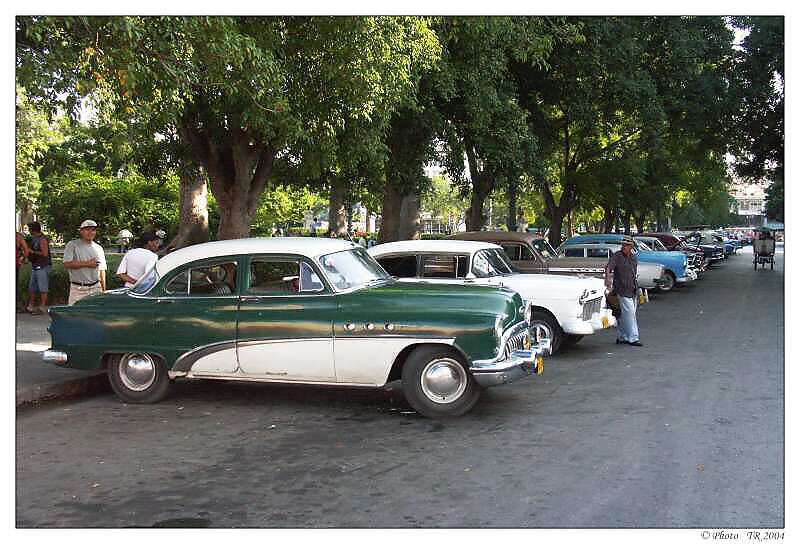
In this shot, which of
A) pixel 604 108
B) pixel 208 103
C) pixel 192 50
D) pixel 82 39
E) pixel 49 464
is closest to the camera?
pixel 49 464

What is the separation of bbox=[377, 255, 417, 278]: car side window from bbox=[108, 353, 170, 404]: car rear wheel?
3.88 meters

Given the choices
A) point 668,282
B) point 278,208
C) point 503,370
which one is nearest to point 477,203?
point 668,282

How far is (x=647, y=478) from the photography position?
6008mm

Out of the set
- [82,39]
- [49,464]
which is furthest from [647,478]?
[82,39]

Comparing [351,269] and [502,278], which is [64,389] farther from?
[502,278]

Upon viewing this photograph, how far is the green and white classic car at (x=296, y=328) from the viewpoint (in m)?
8.01

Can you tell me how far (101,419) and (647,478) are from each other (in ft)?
17.0

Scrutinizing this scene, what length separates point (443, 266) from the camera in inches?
459

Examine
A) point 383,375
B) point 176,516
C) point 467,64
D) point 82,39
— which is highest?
point 467,64

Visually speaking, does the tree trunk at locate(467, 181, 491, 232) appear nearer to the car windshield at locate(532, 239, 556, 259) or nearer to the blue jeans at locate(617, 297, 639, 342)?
the car windshield at locate(532, 239, 556, 259)

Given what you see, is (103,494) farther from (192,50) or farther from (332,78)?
(332,78)

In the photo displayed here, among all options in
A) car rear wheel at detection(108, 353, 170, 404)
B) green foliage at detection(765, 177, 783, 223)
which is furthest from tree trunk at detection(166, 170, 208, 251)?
green foliage at detection(765, 177, 783, 223)

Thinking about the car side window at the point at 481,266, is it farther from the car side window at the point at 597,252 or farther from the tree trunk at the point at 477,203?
the tree trunk at the point at 477,203

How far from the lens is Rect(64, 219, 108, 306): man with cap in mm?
11070
